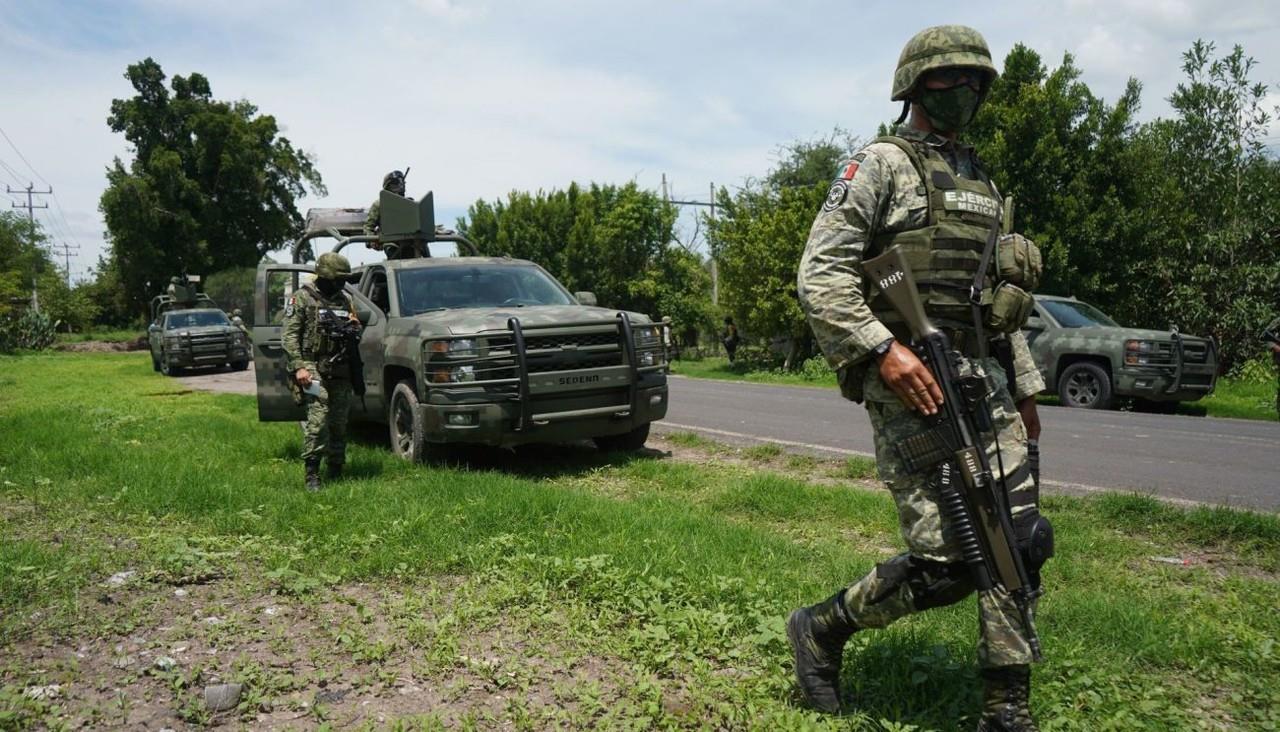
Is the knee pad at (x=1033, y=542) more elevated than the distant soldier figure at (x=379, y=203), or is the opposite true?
the distant soldier figure at (x=379, y=203)

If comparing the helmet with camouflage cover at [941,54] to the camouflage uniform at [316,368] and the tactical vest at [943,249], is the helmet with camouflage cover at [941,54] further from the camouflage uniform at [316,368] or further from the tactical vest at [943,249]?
the camouflage uniform at [316,368]

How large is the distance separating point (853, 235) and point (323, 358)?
5.02 m

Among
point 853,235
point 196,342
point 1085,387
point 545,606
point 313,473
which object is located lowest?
point 545,606

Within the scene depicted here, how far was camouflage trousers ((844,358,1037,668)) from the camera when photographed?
8.64 ft

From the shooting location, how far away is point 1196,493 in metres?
6.59

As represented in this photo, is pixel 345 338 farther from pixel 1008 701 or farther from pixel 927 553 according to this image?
pixel 1008 701

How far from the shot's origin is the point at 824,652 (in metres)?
2.95

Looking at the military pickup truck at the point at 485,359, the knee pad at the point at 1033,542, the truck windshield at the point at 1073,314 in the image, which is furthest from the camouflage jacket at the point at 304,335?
the truck windshield at the point at 1073,314

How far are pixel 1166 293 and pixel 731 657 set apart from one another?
18.6 meters

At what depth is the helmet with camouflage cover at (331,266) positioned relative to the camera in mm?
6871

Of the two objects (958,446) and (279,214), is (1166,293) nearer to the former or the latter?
(958,446)

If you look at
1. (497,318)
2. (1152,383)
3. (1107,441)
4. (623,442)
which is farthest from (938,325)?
(1152,383)

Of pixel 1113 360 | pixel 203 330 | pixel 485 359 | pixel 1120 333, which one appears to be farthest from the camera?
pixel 203 330

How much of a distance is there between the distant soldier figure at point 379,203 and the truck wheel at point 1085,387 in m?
9.61
